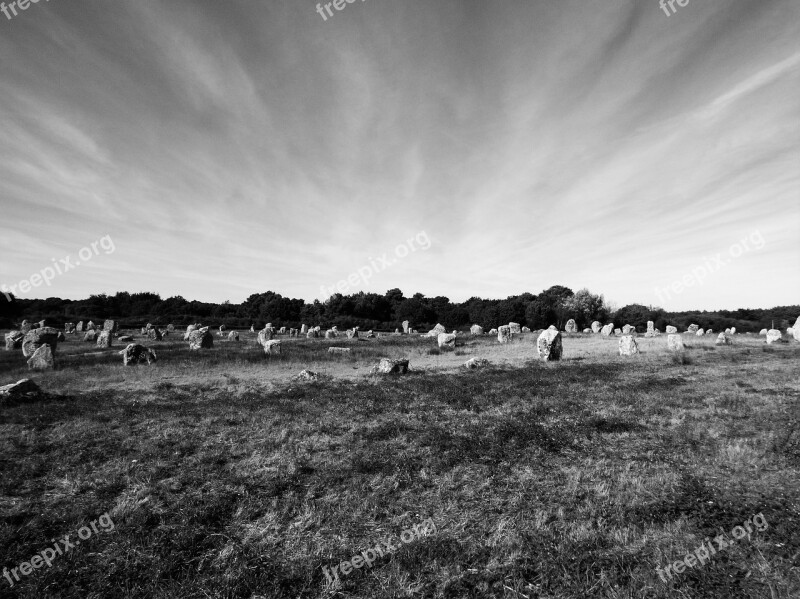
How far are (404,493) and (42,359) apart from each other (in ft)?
74.5

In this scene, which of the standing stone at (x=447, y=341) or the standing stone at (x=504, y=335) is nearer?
the standing stone at (x=447, y=341)

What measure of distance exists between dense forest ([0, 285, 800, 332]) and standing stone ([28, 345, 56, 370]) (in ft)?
162

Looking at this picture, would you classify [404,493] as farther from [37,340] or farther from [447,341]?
[447,341]

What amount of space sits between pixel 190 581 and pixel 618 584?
4.55 meters

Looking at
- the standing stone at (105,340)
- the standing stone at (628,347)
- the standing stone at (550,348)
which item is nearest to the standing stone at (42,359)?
the standing stone at (105,340)

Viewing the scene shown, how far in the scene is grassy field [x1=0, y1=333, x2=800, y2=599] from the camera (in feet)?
13.7

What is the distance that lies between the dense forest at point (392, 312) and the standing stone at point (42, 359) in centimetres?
4927

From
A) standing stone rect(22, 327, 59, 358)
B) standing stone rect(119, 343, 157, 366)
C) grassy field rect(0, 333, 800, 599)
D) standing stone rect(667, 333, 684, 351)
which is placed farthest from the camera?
standing stone rect(667, 333, 684, 351)

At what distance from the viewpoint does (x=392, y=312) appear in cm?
10231

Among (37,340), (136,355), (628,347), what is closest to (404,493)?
(136,355)

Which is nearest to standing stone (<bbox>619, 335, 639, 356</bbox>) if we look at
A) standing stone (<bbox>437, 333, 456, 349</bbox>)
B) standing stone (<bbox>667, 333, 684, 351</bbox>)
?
standing stone (<bbox>667, 333, 684, 351</bbox>)

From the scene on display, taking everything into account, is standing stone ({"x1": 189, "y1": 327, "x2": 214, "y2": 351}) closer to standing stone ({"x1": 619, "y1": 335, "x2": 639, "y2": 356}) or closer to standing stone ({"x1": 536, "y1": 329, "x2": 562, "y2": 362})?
standing stone ({"x1": 536, "y1": 329, "x2": 562, "y2": 362})

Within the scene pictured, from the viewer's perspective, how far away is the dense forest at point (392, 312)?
77812 millimetres

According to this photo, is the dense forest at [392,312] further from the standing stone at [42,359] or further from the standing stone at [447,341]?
the standing stone at [42,359]
